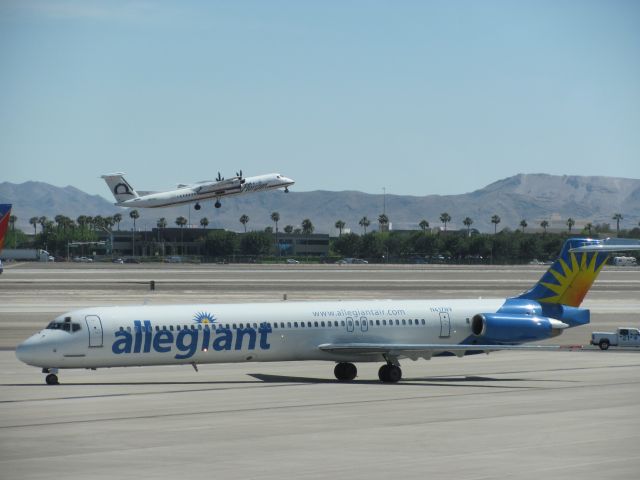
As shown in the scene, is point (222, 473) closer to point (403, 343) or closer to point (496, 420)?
point (496, 420)

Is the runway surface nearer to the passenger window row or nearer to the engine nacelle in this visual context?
the engine nacelle

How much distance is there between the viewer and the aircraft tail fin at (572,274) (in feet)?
169

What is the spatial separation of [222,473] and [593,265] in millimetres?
30993

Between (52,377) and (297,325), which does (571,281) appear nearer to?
(297,325)

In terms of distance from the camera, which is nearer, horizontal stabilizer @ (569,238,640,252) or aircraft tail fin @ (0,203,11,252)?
aircraft tail fin @ (0,203,11,252)

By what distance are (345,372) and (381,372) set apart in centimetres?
A: 179

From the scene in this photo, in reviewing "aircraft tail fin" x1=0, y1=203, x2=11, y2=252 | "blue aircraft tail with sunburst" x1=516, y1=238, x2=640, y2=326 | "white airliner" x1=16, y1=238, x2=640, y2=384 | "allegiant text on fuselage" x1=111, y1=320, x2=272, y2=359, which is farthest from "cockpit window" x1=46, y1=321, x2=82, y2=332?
"blue aircraft tail with sunburst" x1=516, y1=238, x2=640, y2=326

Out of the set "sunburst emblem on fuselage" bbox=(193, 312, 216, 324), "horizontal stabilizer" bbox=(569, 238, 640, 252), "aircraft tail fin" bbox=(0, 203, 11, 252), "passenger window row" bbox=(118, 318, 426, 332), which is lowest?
"passenger window row" bbox=(118, 318, 426, 332)

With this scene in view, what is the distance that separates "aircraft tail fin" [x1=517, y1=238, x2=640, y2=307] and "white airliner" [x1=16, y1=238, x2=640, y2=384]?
4cm

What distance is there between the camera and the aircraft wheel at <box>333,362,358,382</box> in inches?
1876

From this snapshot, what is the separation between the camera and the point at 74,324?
42594 mm

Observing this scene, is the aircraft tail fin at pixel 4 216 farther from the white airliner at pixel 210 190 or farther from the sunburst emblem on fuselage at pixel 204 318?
the white airliner at pixel 210 190

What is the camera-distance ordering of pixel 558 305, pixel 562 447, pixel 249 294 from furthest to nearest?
pixel 249 294 < pixel 558 305 < pixel 562 447

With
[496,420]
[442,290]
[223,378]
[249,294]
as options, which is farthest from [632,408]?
[442,290]
